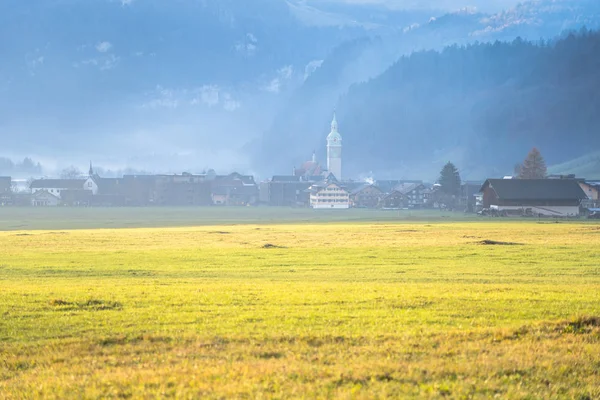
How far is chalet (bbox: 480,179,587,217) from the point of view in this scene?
12094 centimetres

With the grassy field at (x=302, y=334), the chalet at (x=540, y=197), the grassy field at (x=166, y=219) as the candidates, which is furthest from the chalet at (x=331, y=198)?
the grassy field at (x=302, y=334)

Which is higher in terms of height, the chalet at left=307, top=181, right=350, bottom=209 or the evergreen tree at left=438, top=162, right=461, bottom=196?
the evergreen tree at left=438, top=162, right=461, bottom=196

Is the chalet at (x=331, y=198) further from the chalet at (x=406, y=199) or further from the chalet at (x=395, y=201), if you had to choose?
the chalet at (x=395, y=201)

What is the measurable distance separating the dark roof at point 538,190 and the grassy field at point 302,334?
88385 millimetres

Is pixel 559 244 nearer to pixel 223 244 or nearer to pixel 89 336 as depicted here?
pixel 223 244

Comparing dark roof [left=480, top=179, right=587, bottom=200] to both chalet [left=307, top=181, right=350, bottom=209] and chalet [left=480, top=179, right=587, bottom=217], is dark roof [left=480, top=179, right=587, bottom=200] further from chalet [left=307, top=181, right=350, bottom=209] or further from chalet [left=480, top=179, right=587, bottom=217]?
chalet [left=307, top=181, right=350, bottom=209]

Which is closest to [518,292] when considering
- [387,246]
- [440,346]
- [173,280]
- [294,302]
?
[294,302]

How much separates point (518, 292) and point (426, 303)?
500 cm

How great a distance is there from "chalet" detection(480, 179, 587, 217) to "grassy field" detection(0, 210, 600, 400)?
88.0 meters

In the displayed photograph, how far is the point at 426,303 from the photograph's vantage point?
21656mm

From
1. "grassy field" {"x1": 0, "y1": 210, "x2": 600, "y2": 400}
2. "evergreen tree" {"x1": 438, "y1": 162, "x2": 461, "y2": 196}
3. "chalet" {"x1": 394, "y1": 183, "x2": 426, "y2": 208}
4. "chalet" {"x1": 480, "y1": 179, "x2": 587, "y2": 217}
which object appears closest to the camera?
"grassy field" {"x1": 0, "y1": 210, "x2": 600, "y2": 400}

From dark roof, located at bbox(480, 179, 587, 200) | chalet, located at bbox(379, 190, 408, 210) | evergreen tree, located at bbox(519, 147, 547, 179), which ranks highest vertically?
evergreen tree, located at bbox(519, 147, 547, 179)

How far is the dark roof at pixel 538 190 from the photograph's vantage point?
12106 cm

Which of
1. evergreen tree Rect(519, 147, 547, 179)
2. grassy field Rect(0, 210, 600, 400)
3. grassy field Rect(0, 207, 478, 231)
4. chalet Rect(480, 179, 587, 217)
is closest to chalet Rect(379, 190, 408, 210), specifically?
grassy field Rect(0, 207, 478, 231)
